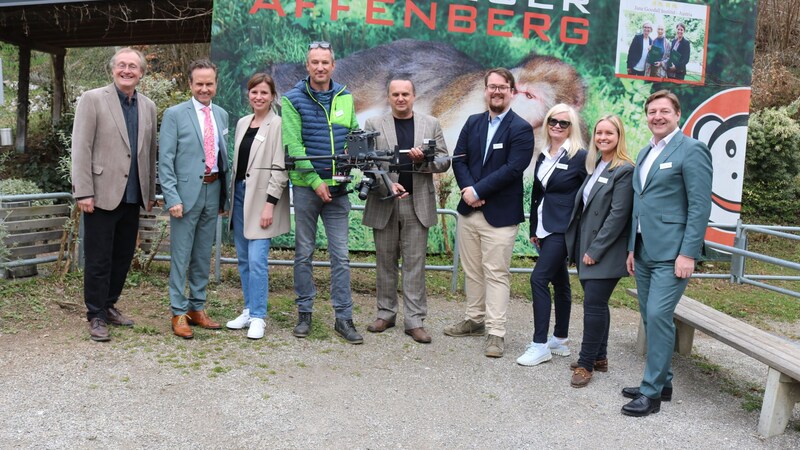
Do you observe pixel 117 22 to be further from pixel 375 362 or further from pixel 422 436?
pixel 422 436

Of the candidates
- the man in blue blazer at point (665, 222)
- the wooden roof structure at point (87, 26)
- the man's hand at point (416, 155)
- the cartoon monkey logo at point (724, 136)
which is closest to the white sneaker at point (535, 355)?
the man in blue blazer at point (665, 222)

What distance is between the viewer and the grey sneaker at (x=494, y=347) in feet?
17.7

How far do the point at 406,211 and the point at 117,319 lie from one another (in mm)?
2407

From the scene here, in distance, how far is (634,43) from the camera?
30.9 feet

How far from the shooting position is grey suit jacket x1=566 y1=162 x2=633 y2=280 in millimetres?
4668

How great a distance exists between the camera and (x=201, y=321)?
562 cm

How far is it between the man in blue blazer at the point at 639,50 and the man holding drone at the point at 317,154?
5405 millimetres

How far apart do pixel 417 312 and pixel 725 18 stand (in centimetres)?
667

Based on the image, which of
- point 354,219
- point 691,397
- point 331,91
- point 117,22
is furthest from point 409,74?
point 691,397

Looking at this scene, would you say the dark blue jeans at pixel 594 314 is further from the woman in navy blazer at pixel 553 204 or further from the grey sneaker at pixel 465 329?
the grey sneaker at pixel 465 329

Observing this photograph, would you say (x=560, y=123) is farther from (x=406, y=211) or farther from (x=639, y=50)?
(x=639, y=50)

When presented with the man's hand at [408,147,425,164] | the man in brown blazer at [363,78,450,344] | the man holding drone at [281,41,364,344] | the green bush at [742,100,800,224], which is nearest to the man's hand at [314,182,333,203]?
the man holding drone at [281,41,364,344]

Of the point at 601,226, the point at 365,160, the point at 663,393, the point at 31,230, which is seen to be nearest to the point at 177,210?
the point at 365,160

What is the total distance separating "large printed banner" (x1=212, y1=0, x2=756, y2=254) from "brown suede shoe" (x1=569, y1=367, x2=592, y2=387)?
184 inches
